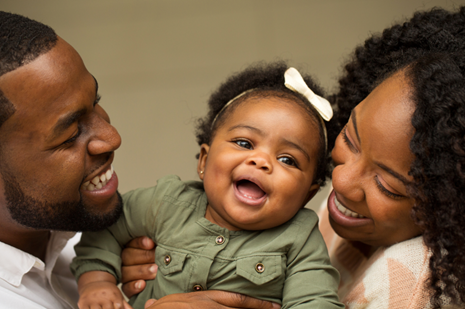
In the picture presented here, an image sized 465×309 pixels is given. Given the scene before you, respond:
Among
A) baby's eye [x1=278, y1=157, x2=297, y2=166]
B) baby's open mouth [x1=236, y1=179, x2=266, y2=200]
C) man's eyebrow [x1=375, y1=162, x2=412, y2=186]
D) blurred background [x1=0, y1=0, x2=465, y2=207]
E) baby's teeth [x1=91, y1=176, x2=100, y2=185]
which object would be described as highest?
man's eyebrow [x1=375, y1=162, x2=412, y2=186]

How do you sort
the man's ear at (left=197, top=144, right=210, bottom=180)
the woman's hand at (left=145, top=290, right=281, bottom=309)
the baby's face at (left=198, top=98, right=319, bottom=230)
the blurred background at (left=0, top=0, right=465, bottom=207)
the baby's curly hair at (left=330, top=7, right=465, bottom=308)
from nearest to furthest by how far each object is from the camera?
the baby's curly hair at (left=330, top=7, right=465, bottom=308)
the woman's hand at (left=145, top=290, right=281, bottom=309)
the baby's face at (left=198, top=98, right=319, bottom=230)
the man's ear at (left=197, top=144, right=210, bottom=180)
the blurred background at (left=0, top=0, right=465, bottom=207)

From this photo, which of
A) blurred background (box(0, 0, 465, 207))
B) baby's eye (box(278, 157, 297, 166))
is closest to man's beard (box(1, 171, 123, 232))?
baby's eye (box(278, 157, 297, 166))

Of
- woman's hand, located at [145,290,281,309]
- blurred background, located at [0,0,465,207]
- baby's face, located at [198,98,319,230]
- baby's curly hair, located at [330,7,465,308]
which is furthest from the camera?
blurred background, located at [0,0,465,207]

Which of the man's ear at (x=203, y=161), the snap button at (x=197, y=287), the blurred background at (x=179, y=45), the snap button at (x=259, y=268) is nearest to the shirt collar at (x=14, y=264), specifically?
the snap button at (x=197, y=287)

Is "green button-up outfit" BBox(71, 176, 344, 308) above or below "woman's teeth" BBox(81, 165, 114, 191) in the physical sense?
below

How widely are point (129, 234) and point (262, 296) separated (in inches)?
21.8

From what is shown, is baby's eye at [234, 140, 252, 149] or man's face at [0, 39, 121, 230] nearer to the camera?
man's face at [0, 39, 121, 230]

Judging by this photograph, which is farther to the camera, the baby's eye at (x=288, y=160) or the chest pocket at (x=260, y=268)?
the baby's eye at (x=288, y=160)

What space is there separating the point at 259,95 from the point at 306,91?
176mm

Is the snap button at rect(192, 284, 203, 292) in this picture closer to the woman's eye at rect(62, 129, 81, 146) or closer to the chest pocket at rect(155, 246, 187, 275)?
the chest pocket at rect(155, 246, 187, 275)

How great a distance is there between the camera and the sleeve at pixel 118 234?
156 centimetres

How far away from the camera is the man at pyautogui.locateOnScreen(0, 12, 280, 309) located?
4.04 feet

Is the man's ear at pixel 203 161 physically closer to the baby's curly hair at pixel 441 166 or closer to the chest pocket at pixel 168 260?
the chest pocket at pixel 168 260

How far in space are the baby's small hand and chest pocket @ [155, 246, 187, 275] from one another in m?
0.17
